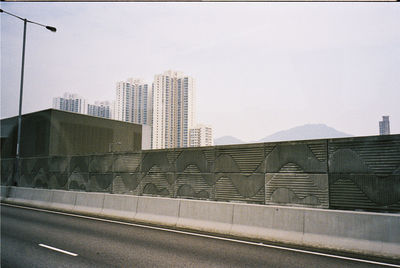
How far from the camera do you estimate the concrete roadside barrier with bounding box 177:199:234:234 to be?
34.7 feet

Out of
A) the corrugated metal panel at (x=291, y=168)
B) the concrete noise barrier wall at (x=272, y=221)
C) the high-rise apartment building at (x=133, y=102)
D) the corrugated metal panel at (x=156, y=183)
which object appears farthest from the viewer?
the high-rise apartment building at (x=133, y=102)

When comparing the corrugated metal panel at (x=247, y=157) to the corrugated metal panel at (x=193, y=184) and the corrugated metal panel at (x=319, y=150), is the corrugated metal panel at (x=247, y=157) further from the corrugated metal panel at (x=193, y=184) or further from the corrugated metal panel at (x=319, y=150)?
the corrugated metal panel at (x=319, y=150)

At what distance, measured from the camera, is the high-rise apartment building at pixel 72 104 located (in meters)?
148

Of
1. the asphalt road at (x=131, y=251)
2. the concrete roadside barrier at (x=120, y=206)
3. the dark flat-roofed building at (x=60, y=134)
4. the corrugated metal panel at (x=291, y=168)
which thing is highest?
the dark flat-roofed building at (x=60, y=134)

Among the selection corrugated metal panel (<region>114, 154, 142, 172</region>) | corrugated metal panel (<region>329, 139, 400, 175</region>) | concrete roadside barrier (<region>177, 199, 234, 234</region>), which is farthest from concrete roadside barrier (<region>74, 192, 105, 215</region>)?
corrugated metal panel (<region>329, 139, 400, 175</region>)

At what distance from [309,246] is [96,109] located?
17280 cm

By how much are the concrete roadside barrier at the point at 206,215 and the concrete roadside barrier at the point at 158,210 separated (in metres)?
0.35

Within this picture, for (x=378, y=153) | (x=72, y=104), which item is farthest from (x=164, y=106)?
(x=378, y=153)

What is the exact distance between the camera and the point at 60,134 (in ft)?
150

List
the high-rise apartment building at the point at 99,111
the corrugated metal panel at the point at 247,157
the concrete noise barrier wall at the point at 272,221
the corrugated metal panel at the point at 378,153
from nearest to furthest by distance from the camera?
the concrete noise barrier wall at the point at 272,221, the corrugated metal panel at the point at 378,153, the corrugated metal panel at the point at 247,157, the high-rise apartment building at the point at 99,111

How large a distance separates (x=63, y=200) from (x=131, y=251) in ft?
35.7

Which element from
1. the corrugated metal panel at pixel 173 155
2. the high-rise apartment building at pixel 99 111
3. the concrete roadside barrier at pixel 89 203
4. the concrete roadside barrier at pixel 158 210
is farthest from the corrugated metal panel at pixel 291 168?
the high-rise apartment building at pixel 99 111

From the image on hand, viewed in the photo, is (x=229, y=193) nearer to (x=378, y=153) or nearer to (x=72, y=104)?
(x=378, y=153)

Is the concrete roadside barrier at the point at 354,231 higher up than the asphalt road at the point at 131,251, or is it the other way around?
the concrete roadside barrier at the point at 354,231
